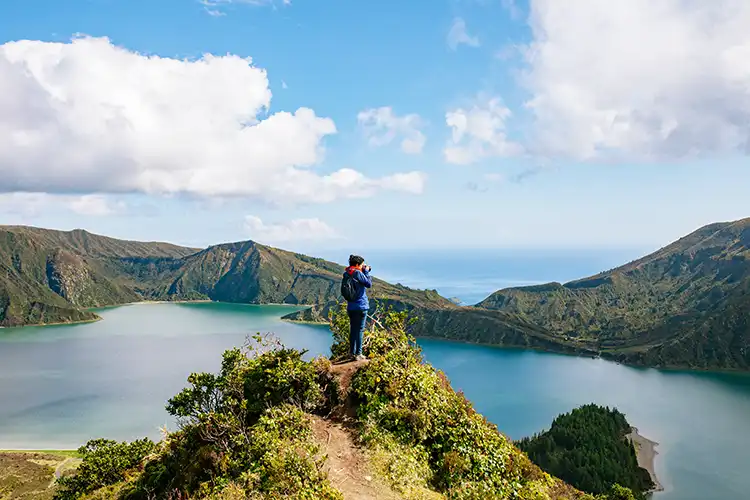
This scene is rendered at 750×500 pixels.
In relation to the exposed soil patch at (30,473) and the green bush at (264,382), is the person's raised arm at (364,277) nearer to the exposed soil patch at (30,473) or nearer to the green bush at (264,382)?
the green bush at (264,382)

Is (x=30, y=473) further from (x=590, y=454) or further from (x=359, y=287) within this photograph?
(x=590, y=454)

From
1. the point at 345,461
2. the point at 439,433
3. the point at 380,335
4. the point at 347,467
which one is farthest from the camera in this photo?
the point at 380,335

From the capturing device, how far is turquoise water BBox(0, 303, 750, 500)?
7794 centimetres

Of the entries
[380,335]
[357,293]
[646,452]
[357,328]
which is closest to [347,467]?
[357,328]

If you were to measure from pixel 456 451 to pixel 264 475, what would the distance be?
13.3 feet

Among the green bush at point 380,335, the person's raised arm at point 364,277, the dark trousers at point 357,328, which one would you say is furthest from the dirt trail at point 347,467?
the person's raised arm at point 364,277

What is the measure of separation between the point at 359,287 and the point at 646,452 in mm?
86214

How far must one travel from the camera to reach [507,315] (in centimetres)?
19938

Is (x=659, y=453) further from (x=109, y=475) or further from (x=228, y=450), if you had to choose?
(x=228, y=450)

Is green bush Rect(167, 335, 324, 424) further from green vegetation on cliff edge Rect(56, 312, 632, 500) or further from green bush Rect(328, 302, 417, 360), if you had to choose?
green bush Rect(328, 302, 417, 360)

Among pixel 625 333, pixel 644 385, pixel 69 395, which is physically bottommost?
pixel 69 395

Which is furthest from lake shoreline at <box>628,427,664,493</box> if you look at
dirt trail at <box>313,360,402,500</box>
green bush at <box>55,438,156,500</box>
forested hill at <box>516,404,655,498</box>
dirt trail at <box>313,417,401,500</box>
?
dirt trail at <box>313,417,401,500</box>

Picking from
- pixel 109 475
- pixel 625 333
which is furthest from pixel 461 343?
pixel 109 475

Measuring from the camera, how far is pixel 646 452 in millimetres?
78625
